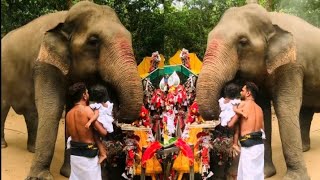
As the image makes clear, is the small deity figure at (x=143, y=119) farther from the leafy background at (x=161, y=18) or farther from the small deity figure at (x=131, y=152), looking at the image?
the leafy background at (x=161, y=18)

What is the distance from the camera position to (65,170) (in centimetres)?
460

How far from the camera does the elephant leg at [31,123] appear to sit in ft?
16.3

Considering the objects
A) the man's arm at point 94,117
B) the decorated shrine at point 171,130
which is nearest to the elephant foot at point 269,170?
the decorated shrine at point 171,130

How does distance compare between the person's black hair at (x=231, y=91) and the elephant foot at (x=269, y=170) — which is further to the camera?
the elephant foot at (x=269, y=170)

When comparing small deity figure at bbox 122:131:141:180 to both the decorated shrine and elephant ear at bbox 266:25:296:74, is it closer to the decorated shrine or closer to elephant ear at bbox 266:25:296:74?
the decorated shrine

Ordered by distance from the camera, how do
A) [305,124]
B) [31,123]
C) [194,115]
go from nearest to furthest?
1. [194,115]
2. [305,124]
3. [31,123]

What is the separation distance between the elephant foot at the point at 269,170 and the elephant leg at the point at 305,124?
0.49m

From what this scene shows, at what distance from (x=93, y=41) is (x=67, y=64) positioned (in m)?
0.31

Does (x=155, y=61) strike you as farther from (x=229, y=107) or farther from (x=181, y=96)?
(x=229, y=107)

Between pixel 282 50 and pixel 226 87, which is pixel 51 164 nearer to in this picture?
pixel 226 87

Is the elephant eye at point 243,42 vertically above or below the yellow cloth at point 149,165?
above

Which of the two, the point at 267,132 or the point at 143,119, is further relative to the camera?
A: the point at 267,132

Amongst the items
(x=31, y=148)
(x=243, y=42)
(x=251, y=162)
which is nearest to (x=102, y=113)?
(x=251, y=162)

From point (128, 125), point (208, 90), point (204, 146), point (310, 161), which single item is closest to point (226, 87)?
point (208, 90)
